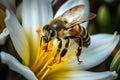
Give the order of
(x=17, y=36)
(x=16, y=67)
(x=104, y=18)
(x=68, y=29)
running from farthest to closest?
(x=104, y=18) → (x=68, y=29) → (x=17, y=36) → (x=16, y=67)

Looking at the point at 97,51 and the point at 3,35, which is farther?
the point at 97,51

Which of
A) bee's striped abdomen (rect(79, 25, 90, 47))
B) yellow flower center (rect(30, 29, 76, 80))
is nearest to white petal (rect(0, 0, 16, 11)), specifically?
yellow flower center (rect(30, 29, 76, 80))

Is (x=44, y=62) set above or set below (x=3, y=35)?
below

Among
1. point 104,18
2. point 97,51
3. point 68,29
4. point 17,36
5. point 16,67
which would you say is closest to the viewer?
point 16,67

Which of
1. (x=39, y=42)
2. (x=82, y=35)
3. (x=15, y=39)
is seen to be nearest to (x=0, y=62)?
(x=15, y=39)

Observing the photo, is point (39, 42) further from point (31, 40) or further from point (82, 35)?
point (82, 35)

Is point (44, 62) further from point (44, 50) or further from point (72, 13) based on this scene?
point (72, 13)

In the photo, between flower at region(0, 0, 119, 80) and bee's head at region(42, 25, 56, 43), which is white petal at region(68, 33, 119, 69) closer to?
flower at region(0, 0, 119, 80)

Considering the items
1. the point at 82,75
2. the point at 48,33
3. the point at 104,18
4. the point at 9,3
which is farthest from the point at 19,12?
the point at 104,18
